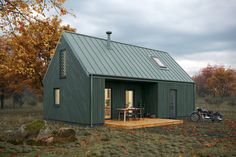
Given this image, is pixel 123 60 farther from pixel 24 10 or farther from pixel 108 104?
pixel 24 10

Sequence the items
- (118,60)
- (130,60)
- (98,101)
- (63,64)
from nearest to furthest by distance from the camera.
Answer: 1. (98,101)
2. (63,64)
3. (118,60)
4. (130,60)

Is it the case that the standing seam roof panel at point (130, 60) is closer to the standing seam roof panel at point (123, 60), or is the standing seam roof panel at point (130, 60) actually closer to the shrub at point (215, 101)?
the standing seam roof panel at point (123, 60)

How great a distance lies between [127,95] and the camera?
1809 cm

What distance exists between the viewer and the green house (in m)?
14.6

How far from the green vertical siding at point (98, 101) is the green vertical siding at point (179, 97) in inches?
203

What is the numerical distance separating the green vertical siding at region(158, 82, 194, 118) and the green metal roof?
0.48 meters

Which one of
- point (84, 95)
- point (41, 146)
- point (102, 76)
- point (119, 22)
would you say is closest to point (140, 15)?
point (119, 22)

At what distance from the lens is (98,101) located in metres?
14.4

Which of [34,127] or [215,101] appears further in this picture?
[215,101]

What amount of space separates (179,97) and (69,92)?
851 cm

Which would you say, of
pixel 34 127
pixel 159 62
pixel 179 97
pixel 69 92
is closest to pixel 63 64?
pixel 69 92

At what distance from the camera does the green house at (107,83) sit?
573 inches

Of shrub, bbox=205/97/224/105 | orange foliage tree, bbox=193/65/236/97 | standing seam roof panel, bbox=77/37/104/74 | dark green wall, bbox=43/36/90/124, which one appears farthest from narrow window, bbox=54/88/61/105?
orange foliage tree, bbox=193/65/236/97

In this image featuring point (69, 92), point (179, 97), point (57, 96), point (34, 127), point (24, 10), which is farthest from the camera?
point (179, 97)
